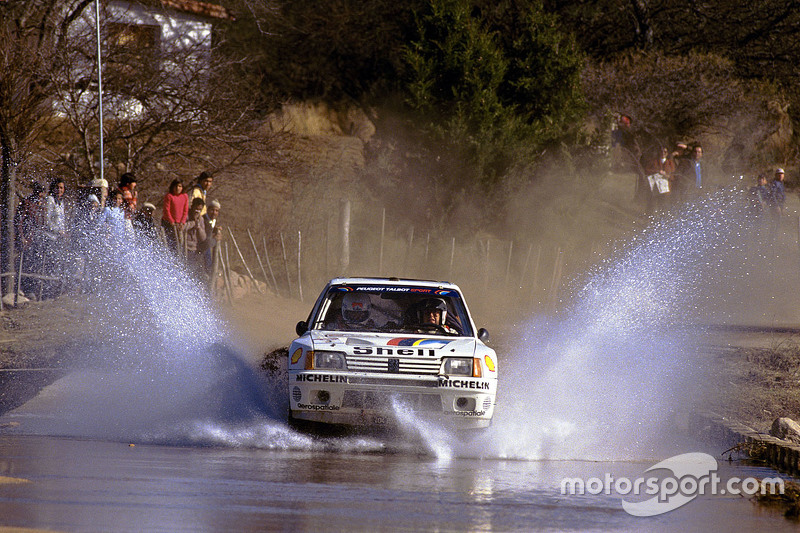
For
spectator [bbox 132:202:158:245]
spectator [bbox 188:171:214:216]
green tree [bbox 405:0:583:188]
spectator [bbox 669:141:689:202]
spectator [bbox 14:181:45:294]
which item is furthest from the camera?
green tree [bbox 405:0:583:188]

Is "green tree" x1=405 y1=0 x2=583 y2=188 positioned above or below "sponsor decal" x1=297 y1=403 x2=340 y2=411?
above

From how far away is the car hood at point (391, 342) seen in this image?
9438 mm

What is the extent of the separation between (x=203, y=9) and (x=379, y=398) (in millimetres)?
24527

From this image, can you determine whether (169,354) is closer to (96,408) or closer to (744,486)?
(96,408)

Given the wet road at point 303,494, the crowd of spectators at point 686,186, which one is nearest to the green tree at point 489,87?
the crowd of spectators at point 686,186

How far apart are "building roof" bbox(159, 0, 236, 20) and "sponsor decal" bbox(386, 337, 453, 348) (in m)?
21.6

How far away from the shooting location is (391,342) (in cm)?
953

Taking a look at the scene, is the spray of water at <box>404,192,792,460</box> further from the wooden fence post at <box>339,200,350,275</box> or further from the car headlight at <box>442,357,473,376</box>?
the wooden fence post at <box>339,200,350,275</box>

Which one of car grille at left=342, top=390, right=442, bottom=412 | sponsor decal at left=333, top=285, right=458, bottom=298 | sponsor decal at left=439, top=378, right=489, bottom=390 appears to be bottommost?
car grille at left=342, top=390, right=442, bottom=412

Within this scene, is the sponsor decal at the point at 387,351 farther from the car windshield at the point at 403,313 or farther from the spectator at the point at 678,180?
the spectator at the point at 678,180

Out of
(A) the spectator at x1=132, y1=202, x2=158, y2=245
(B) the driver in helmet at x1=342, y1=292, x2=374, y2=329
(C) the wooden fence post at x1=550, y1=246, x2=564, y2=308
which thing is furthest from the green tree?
(B) the driver in helmet at x1=342, y1=292, x2=374, y2=329

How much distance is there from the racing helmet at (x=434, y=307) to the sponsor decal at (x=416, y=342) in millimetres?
1074

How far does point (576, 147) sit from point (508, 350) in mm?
11906

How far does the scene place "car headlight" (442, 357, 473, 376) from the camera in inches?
371
